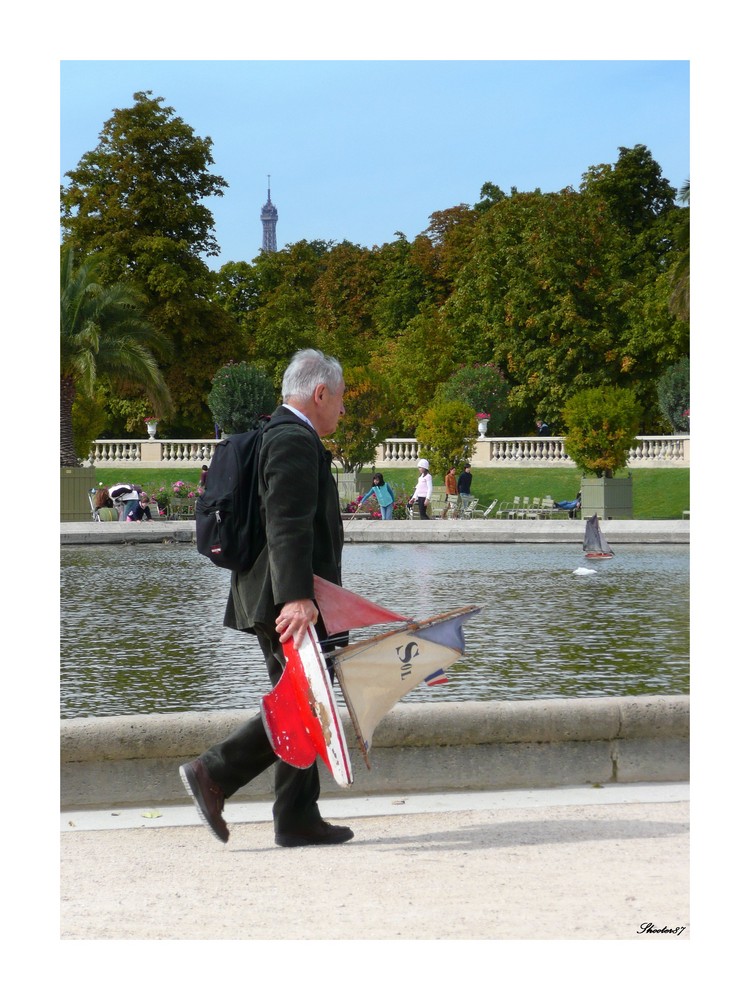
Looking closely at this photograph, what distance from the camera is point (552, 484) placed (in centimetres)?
3988

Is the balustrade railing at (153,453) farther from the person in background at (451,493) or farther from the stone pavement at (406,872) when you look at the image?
the stone pavement at (406,872)

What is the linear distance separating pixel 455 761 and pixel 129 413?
158 feet

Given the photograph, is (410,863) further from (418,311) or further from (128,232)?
(418,311)

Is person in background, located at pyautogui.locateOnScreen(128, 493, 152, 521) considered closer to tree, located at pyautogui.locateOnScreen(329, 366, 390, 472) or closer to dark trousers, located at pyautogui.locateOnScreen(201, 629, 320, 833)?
tree, located at pyautogui.locateOnScreen(329, 366, 390, 472)

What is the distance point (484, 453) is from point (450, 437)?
7.47 meters

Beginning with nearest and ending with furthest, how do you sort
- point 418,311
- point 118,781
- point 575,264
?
point 118,781, point 575,264, point 418,311

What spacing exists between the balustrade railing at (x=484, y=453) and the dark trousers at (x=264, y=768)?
113 ft

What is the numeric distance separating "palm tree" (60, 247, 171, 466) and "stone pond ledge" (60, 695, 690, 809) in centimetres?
2942

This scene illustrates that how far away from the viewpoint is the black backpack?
4426 mm

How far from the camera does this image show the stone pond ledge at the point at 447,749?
5.20 meters

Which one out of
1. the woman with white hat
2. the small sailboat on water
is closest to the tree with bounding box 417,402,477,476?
the woman with white hat

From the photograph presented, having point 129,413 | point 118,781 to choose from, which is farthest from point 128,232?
point 118,781

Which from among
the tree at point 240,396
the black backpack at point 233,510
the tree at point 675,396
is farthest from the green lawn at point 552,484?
the black backpack at point 233,510
